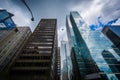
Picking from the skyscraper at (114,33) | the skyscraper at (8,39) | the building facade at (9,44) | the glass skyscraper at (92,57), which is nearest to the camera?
the glass skyscraper at (92,57)

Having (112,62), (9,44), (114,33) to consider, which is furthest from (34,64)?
(114,33)

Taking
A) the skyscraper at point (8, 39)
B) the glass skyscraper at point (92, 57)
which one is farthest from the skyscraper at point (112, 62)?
the skyscraper at point (8, 39)

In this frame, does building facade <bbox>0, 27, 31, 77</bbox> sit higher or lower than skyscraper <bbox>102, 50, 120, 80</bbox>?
higher

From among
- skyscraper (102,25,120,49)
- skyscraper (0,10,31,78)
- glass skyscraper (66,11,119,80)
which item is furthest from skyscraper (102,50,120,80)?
skyscraper (0,10,31,78)

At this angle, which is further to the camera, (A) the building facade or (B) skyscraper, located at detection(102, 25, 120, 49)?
(B) skyscraper, located at detection(102, 25, 120, 49)

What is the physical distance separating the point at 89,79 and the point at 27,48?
21.0 meters

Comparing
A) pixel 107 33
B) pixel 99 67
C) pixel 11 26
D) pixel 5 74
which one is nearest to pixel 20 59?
pixel 5 74

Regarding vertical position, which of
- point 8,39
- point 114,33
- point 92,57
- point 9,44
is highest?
point 8,39

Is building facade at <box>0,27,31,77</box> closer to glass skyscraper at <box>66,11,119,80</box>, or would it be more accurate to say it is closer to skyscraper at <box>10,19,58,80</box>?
skyscraper at <box>10,19,58,80</box>

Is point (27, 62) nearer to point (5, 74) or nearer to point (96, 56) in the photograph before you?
point (5, 74)

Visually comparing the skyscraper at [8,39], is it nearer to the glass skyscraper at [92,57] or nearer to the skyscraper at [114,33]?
the glass skyscraper at [92,57]

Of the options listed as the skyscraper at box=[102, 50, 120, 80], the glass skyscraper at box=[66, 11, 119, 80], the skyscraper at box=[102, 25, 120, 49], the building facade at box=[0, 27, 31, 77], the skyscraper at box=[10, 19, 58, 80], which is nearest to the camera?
the skyscraper at box=[10, 19, 58, 80]

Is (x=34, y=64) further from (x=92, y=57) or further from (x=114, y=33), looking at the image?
(x=114, y=33)

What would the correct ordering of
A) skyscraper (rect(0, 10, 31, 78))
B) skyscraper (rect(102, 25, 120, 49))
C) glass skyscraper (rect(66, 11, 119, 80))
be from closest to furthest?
glass skyscraper (rect(66, 11, 119, 80)) → skyscraper (rect(0, 10, 31, 78)) → skyscraper (rect(102, 25, 120, 49))
